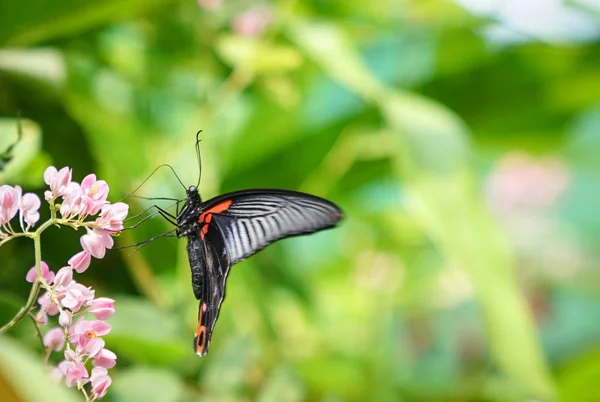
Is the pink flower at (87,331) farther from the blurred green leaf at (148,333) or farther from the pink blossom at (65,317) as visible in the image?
the blurred green leaf at (148,333)

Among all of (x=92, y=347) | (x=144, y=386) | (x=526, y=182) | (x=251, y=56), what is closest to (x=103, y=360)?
(x=92, y=347)

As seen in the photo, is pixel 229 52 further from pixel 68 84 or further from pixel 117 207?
pixel 117 207

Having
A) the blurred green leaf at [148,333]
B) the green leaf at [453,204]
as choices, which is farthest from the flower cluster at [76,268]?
the green leaf at [453,204]

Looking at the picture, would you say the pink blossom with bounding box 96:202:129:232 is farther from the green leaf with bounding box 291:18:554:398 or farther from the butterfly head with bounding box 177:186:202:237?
the green leaf with bounding box 291:18:554:398

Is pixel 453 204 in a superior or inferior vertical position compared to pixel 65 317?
superior

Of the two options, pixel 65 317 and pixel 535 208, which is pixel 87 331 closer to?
pixel 65 317

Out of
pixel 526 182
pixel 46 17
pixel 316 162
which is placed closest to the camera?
pixel 46 17

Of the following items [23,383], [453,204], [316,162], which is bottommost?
[23,383]

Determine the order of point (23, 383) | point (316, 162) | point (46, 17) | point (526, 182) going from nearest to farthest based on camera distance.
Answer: point (23, 383)
point (46, 17)
point (316, 162)
point (526, 182)

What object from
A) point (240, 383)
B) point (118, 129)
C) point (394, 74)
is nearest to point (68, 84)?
point (118, 129)
